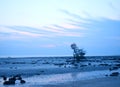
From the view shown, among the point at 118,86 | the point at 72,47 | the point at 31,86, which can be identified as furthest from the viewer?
the point at 72,47

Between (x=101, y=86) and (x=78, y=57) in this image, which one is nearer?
(x=101, y=86)

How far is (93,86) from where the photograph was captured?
84.0 ft

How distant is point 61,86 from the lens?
86.1ft

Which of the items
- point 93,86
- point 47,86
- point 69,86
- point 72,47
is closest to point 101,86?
point 93,86

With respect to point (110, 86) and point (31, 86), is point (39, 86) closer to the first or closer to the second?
point (31, 86)

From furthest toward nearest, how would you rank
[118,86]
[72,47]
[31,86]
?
[72,47] → [31,86] → [118,86]

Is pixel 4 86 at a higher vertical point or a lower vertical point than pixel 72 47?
lower

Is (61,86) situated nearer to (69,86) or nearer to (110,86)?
(69,86)

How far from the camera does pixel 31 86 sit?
27.0 m

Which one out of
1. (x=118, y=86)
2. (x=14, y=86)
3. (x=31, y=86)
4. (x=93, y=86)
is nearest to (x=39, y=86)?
(x=31, y=86)

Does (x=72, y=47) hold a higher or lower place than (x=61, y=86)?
higher

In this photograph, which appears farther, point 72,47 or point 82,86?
point 72,47

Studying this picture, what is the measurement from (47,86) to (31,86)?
1620 mm

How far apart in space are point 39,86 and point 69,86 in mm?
3134
